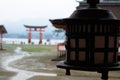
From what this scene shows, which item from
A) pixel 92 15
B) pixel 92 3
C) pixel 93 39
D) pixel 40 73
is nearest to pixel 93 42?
pixel 93 39

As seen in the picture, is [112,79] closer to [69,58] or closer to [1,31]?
[69,58]

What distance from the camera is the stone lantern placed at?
412cm

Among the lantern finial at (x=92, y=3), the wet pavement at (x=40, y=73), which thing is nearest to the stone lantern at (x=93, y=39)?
the lantern finial at (x=92, y=3)

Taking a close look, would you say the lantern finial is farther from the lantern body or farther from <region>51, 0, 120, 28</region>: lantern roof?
the lantern body

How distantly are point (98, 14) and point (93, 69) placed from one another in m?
0.72

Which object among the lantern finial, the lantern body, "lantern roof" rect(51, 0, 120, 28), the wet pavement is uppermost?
the lantern finial

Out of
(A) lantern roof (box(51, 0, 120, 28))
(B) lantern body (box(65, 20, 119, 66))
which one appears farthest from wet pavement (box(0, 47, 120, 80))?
(A) lantern roof (box(51, 0, 120, 28))

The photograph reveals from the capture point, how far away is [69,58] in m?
4.35

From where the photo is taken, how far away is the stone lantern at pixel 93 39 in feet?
13.5

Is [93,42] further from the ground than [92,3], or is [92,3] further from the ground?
[92,3]

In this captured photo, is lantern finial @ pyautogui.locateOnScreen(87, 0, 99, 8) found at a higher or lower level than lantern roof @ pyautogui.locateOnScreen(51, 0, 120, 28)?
higher

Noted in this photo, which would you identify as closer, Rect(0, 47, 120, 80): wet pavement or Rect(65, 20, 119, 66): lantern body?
Rect(65, 20, 119, 66): lantern body

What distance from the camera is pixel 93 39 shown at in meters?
4.15

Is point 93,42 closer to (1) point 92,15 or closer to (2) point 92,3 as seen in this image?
(1) point 92,15
